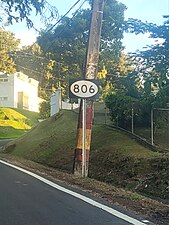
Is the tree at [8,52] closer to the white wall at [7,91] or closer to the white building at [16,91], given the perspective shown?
the white building at [16,91]

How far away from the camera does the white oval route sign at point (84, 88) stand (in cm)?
1120

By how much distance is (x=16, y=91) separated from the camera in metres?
60.4

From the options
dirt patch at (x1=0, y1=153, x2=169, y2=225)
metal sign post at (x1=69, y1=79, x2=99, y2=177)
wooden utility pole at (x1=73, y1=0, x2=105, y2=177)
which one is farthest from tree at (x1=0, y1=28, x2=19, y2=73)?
dirt patch at (x1=0, y1=153, x2=169, y2=225)

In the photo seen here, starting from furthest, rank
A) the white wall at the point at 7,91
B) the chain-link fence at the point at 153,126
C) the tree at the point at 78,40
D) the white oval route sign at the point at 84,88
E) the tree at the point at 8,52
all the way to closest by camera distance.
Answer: the tree at the point at 8,52 < the white wall at the point at 7,91 < the tree at the point at 78,40 < the chain-link fence at the point at 153,126 < the white oval route sign at the point at 84,88

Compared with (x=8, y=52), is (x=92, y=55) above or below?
below

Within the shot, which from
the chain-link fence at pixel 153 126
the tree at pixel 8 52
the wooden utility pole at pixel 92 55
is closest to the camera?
the wooden utility pole at pixel 92 55

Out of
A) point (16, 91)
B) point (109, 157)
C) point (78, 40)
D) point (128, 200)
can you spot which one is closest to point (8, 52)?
point (16, 91)

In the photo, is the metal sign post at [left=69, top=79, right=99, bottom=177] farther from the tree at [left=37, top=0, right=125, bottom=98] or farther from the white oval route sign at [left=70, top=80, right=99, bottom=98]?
the tree at [left=37, top=0, right=125, bottom=98]

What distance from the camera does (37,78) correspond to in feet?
253

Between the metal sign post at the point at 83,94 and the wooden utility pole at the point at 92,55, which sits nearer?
the metal sign post at the point at 83,94

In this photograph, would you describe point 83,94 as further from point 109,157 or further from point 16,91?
point 16,91

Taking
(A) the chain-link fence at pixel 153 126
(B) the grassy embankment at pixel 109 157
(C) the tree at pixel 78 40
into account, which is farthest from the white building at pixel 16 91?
(A) the chain-link fence at pixel 153 126

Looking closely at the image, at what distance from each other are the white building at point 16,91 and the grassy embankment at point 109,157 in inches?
1450

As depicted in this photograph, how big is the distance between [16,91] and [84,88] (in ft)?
165
